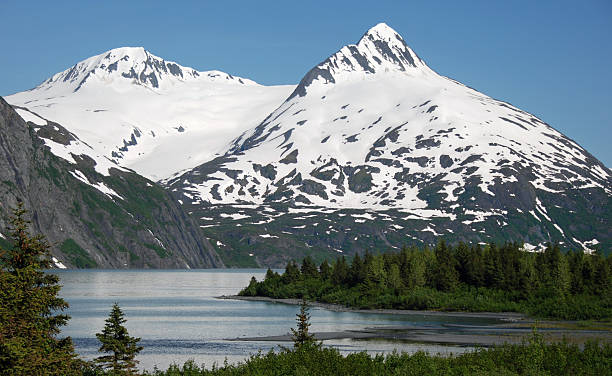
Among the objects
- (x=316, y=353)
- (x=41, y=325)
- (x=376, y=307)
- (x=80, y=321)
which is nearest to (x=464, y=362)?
(x=316, y=353)

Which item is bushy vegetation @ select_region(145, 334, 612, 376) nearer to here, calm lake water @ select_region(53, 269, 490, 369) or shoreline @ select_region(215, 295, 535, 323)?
calm lake water @ select_region(53, 269, 490, 369)

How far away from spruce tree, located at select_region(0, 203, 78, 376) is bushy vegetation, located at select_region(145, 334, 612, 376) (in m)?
11.0

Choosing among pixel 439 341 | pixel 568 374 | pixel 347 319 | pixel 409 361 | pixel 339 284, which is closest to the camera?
pixel 568 374

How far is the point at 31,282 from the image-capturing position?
41.4 metres

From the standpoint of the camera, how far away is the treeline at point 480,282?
145 m

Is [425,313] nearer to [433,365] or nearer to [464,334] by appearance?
[464,334]

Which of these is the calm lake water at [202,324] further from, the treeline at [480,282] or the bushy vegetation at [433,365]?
the bushy vegetation at [433,365]

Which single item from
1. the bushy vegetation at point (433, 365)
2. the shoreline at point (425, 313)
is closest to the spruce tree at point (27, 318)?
the bushy vegetation at point (433, 365)

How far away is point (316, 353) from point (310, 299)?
130624mm

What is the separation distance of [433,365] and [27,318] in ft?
75.0

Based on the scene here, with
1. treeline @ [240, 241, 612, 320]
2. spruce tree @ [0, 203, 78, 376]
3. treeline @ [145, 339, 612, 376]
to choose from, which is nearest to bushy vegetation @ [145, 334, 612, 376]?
treeline @ [145, 339, 612, 376]

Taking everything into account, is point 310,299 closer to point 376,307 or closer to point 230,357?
point 376,307

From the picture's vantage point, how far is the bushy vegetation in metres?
50.5

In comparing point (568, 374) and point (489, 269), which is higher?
point (489, 269)
